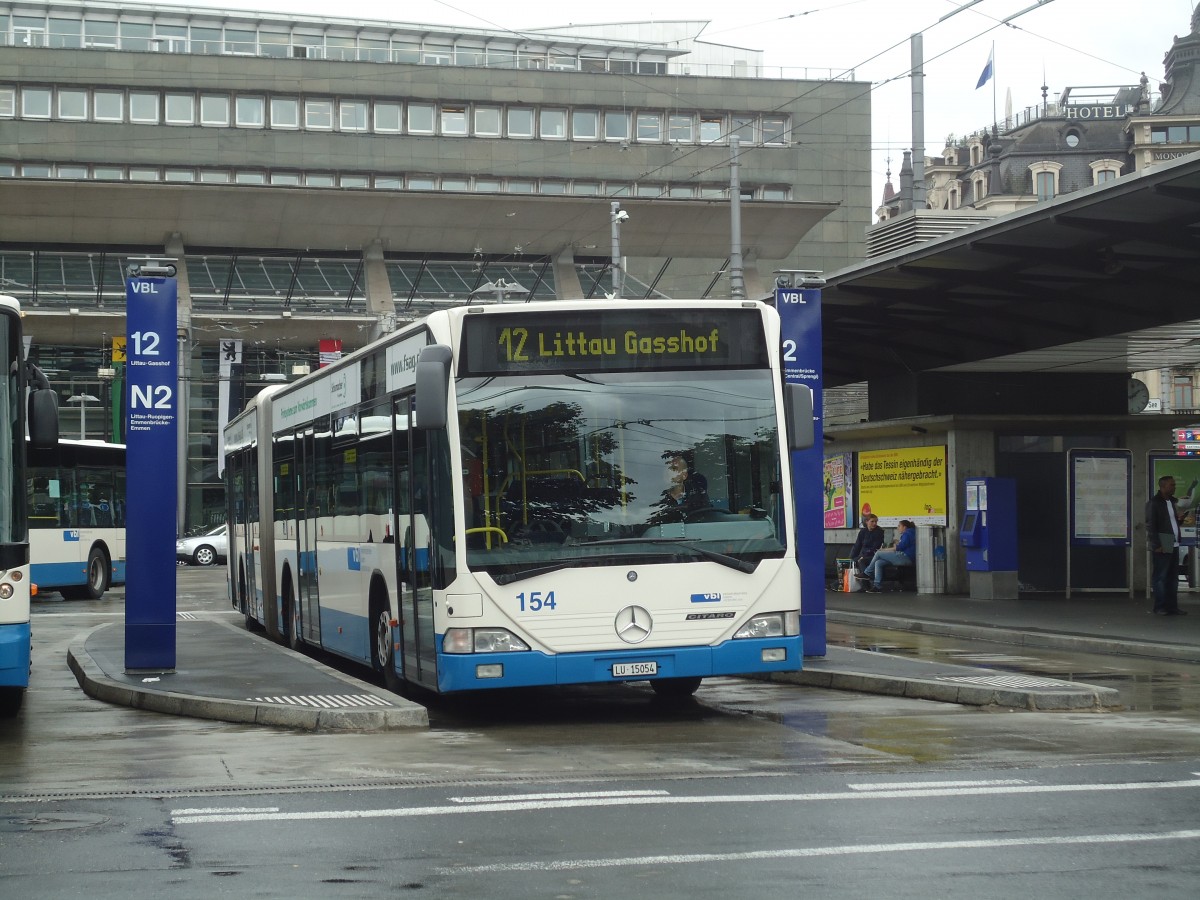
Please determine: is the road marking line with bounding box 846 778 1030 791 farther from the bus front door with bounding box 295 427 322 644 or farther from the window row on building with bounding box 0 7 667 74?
the window row on building with bounding box 0 7 667 74

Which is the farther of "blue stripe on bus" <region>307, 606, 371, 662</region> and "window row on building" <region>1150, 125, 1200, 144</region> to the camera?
"window row on building" <region>1150, 125, 1200, 144</region>

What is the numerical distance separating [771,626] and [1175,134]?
110 meters

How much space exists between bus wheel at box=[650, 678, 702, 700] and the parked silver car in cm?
3933

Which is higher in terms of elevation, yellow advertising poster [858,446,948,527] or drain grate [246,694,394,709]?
yellow advertising poster [858,446,948,527]

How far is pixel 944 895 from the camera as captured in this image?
595cm

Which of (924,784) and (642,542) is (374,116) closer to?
(642,542)

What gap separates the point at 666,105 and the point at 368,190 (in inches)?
584

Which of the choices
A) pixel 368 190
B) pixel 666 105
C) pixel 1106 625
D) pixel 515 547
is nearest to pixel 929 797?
pixel 515 547

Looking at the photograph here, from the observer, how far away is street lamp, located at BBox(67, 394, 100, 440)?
57.6 m

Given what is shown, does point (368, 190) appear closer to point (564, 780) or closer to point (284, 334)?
point (284, 334)

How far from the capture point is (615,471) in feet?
36.6

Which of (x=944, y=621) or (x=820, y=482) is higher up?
(x=820, y=482)

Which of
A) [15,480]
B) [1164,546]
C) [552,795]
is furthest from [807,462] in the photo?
[1164,546]

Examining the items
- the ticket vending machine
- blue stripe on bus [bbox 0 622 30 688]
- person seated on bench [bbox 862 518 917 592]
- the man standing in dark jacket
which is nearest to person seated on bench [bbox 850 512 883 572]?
person seated on bench [bbox 862 518 917 592]
